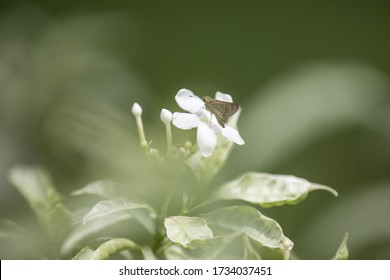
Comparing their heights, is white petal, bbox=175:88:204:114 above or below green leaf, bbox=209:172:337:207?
above

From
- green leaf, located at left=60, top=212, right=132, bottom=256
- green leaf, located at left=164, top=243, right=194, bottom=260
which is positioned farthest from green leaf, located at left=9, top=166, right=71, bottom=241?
green leaf, located at left=164, top=243, right=194, bottom=260

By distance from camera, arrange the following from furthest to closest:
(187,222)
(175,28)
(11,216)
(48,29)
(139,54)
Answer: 1. (175,28)
2. (139,54)
3. (48,29)
4. (11,216)
5. (187,222)

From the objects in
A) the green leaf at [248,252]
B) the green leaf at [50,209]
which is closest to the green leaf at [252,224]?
the green leaf at [248,252]

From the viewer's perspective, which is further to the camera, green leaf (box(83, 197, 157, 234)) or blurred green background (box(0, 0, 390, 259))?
blurred green background (box(0, 0, 390, 259))

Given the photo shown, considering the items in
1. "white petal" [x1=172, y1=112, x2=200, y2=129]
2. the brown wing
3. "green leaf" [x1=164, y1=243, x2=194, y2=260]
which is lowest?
"green leaf" [x1=164, y1=243, x2=194, y2=260]

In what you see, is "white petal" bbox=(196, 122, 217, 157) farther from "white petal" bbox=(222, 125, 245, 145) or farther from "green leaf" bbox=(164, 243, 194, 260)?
"green leaf" bbox=(164, 243, 194, 260)

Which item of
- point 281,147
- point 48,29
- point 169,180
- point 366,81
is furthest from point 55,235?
point 366,81

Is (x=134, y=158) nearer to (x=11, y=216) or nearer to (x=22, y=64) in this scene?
(x=11, y=216)
